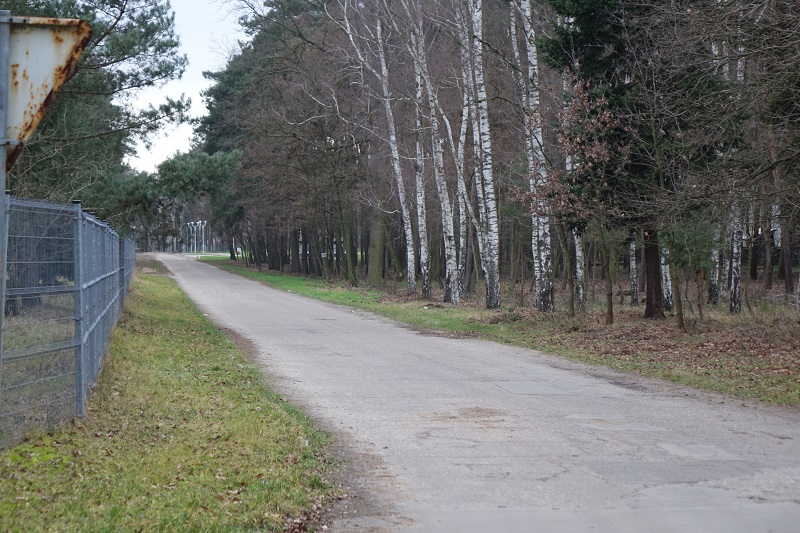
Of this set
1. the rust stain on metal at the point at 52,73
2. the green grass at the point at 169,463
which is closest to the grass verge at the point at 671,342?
the green grass at the point at 169,463

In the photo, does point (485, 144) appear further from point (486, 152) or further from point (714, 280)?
point (714, 280)

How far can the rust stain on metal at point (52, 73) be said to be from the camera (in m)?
4.43

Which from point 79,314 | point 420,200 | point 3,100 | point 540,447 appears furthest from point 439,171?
point 3,100

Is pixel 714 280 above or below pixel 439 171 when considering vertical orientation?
below

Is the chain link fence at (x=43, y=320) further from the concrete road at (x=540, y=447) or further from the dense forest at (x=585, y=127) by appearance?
the dense forest at (x=585, y=127)

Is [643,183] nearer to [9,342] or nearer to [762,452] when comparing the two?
[762,452]

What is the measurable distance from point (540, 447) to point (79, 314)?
4919 mm

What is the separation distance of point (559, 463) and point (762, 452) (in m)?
2.01

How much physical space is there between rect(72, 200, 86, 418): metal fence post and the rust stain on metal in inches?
190

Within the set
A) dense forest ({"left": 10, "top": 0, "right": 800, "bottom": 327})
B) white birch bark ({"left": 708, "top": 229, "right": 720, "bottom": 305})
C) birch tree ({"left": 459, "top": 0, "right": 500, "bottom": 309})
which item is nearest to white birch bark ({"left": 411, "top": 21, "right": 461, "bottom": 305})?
dense forest ({"left": 10, "top": 0, "right": 800, "bottom": 327})

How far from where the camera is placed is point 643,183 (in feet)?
64.9

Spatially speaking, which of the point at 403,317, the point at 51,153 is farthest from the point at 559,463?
the point at 403,317

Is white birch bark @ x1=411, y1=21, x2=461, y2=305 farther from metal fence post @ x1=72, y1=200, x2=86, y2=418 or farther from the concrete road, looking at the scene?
metal fence post @ x1=72, y1=200, x2=86, y2=418

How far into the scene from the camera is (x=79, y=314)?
29.6 ft
